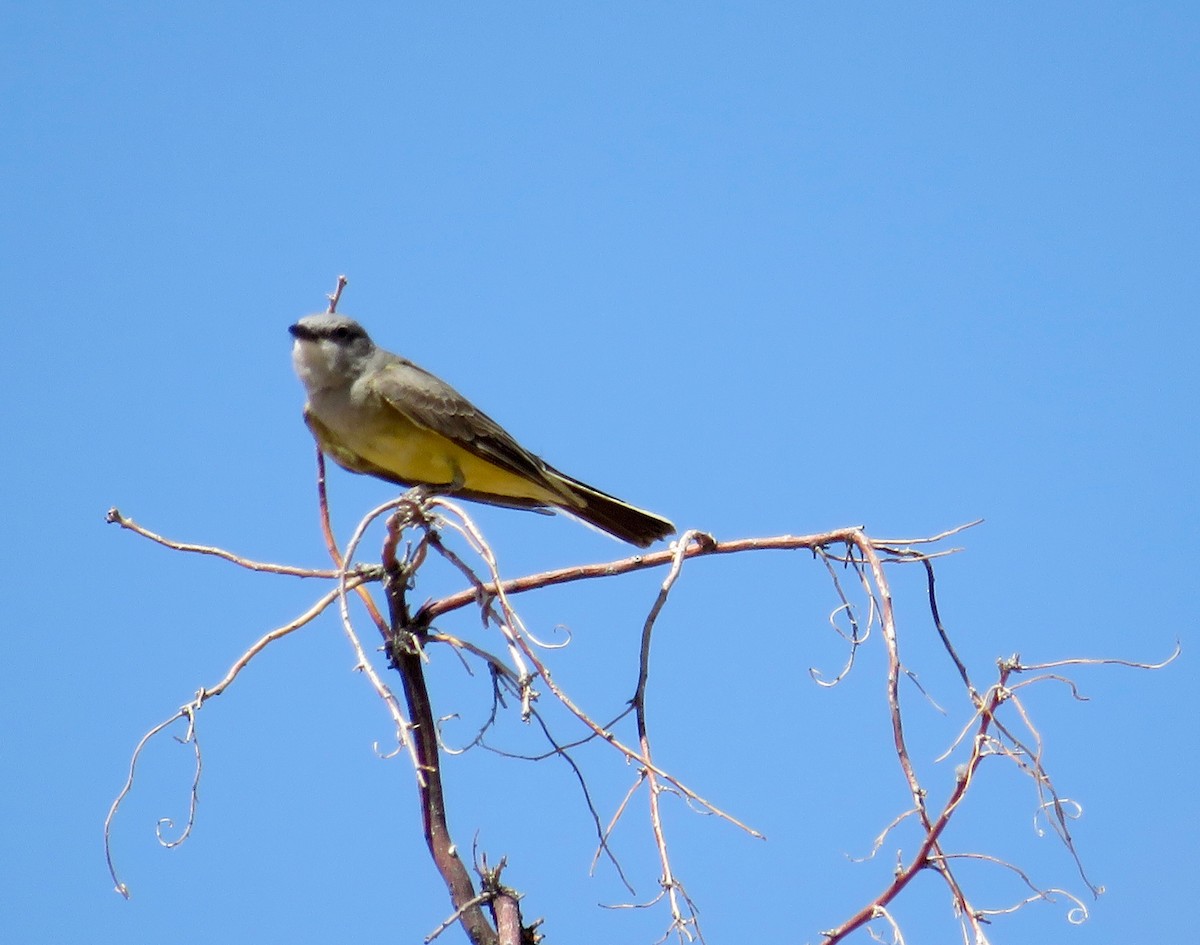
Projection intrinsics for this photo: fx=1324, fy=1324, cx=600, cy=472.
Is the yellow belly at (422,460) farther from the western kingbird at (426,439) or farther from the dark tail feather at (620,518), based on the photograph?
the dark tail feather at (620,518)

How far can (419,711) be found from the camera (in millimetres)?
3062

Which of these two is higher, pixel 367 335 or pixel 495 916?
pixel 367 335

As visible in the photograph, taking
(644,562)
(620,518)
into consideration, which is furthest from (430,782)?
(620,518)

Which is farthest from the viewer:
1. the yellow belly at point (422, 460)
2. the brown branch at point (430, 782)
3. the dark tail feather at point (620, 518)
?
the yellow belly at point (422, 460)

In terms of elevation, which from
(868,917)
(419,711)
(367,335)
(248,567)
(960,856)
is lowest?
(868,917)

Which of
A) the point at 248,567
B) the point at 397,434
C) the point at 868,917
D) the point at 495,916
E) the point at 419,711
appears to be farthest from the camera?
the point at 397,434

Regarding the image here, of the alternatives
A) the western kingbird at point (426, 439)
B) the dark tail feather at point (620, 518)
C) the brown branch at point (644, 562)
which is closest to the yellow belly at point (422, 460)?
the western kingbird at point (426, 439)

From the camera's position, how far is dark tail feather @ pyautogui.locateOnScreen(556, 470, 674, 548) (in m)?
6.31

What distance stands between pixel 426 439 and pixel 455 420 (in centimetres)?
19

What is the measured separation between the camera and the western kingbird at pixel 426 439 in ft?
20.9

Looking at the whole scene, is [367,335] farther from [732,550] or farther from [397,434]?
[732,550]

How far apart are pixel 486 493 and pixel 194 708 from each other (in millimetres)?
3464

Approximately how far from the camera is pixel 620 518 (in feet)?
20.9

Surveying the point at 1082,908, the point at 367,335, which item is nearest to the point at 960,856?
the point at 1082,908
